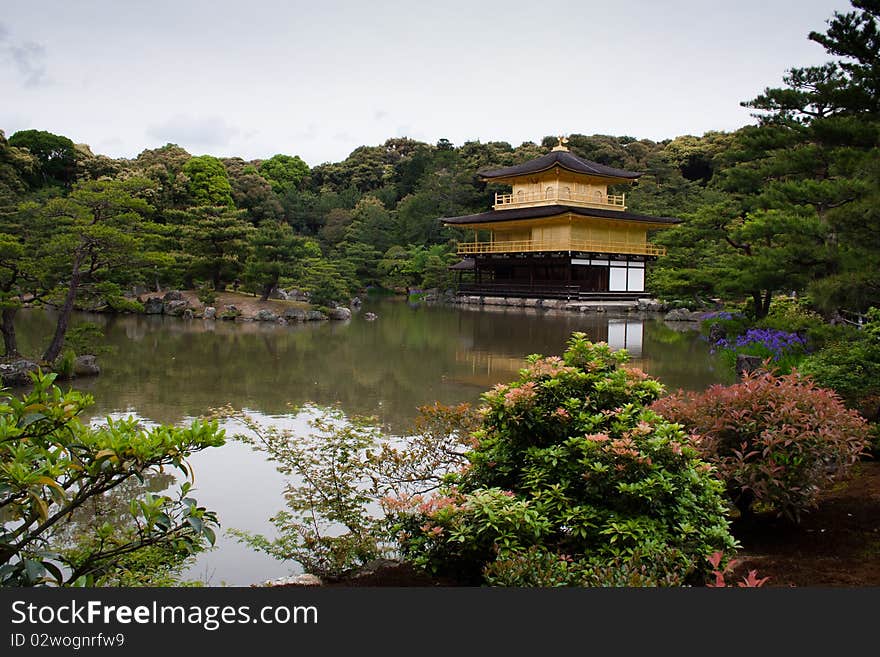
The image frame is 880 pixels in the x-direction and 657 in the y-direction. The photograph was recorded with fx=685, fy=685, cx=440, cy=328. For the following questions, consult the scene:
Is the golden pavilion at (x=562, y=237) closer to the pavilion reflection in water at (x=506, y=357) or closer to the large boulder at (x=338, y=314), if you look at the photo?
the pavilion reflection in water at (x=506, y=357)

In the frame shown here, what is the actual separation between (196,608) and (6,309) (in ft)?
30.2

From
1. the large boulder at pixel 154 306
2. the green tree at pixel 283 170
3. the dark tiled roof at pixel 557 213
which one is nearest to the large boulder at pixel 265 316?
the large boulder at pixel 154 306

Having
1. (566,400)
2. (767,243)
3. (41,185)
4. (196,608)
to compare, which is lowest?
(196,608)

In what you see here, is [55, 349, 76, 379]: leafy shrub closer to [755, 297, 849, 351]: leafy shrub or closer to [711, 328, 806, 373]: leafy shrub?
[711, 328, 806, 373]: leafy shrub

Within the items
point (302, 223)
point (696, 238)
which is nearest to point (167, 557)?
point (696, 238)

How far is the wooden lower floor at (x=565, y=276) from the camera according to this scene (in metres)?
27.2

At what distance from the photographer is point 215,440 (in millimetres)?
2186

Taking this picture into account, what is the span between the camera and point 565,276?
2772 cm

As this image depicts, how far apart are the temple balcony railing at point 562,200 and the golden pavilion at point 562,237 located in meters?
0.04

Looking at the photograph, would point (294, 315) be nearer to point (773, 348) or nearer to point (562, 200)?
point (773, 348)

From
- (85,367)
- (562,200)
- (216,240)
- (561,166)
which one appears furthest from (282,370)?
(562,200)

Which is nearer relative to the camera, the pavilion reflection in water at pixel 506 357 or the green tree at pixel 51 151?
the pavilion reflection in water at pixel 506 357

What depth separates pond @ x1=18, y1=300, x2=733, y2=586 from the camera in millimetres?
4991

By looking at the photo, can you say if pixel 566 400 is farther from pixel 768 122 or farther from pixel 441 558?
pixel 768 122
